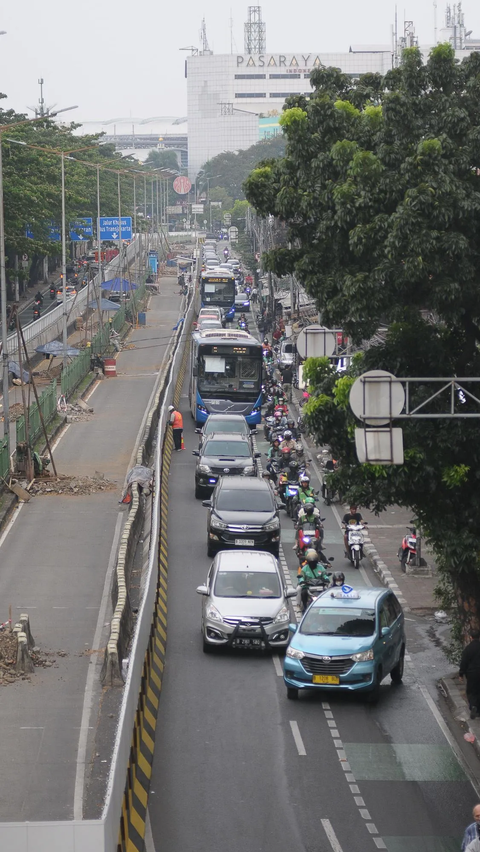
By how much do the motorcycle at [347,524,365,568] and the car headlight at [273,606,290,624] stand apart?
254 inches

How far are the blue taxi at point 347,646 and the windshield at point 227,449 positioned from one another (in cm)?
1458

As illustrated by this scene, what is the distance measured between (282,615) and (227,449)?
547 inches

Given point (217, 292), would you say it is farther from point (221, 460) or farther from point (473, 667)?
point (473, 667)

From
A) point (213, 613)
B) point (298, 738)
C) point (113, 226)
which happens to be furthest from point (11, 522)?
point (113, 226)

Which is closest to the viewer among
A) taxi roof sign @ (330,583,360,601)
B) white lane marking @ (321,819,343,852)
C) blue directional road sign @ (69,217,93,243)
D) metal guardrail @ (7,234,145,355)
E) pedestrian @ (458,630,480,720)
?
white lane marking @ (321,819,343,852)

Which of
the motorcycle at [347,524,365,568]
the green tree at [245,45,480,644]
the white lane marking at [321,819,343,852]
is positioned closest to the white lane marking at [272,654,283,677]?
the green tree at [245,45,480,644]

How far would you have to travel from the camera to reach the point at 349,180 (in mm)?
16219

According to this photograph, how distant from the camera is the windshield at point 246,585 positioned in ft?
70.4

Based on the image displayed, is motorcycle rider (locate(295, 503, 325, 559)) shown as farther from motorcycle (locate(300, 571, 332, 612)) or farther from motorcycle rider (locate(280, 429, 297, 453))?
motorcycle rider (locate(280, 429, 297, 453))

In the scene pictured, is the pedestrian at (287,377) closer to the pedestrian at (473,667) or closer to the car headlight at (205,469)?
the car headlight at (205,469)

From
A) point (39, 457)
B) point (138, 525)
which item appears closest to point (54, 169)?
point (39, 457)

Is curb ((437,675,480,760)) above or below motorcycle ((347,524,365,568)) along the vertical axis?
below

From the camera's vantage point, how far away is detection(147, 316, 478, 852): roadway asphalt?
14.0m

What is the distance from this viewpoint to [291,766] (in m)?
16.1
